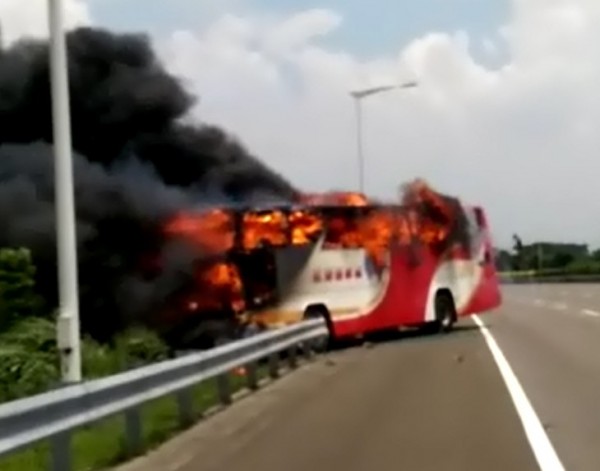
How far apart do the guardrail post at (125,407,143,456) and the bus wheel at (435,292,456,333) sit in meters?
24.4

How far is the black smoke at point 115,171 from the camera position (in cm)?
3161

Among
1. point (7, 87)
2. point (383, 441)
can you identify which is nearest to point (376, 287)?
point (7, 87)

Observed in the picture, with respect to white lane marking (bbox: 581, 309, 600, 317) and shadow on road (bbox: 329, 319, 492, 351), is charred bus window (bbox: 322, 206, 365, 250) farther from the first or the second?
white lane marking (bbox: 581, 309, 600, 317)

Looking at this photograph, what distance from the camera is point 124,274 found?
31.7m

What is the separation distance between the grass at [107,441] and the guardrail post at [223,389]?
0.11 meters

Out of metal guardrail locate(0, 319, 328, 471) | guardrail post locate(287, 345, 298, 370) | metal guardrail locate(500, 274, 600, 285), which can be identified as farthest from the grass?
metal guardrail locate(500, 274, 600, 285)

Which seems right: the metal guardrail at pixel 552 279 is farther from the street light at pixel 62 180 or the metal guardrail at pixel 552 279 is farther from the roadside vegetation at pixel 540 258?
the street light at pixel 62 180

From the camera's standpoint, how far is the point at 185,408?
57.2 feet

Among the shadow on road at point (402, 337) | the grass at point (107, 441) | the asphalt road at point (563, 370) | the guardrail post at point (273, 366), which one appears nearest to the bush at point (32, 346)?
the grass at point (107, 441)

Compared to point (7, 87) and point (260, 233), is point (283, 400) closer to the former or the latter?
point (260, 233)

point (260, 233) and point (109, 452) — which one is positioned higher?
point (260, 233)

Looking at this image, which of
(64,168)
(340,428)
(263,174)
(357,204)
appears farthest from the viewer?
(263,174)

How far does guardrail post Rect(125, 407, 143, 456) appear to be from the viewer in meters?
14.6

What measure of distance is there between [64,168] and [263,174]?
20719mm
